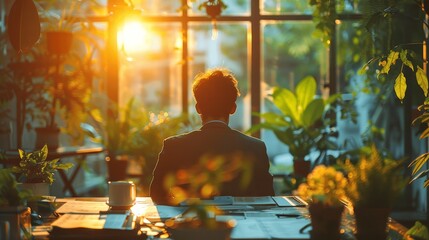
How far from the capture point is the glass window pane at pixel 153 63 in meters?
5.63

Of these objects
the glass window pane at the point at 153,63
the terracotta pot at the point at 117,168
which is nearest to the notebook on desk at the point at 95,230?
the glass window pane at the point at 153,63

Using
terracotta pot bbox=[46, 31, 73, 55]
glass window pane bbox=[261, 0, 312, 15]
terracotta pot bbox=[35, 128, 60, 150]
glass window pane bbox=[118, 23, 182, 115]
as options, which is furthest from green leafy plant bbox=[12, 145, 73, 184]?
glass window pane bbox=[261, 0, 312, 15]

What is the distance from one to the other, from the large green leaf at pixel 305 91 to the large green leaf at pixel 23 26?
11.1ft

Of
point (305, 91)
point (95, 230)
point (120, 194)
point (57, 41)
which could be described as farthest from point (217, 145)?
point (305, 91)

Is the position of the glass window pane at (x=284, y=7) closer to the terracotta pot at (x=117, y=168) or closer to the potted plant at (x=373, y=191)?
the terracotta pot at (x=117, y=168)

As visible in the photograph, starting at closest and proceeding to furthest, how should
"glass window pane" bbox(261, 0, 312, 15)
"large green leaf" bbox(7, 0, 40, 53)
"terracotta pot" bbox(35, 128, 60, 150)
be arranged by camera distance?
"large green leaf" bbox(7, 0, 40, 53)
"terracotta pot" bbox(35, 128, 60, 150)
"glass window pane" bbox(261, 0, 312, 15)

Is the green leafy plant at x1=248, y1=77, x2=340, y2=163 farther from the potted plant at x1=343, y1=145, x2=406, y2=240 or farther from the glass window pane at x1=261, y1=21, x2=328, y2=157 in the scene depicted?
the potted plant at x1=343, y1=145, x2=406, y2=240

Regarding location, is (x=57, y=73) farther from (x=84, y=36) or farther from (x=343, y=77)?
(x=343, y=77)

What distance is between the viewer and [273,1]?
22.5ft

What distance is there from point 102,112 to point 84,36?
2.77 feet

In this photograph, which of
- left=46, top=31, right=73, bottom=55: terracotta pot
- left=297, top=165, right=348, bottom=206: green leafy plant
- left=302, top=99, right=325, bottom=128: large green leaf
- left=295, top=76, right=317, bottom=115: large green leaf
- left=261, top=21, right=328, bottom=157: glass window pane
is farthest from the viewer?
left=261, top=21, right=328, bottom=157: glass window pane

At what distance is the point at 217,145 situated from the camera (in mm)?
2996

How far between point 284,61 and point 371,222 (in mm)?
5196

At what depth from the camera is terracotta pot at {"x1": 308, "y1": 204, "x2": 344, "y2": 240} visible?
186 centimetres
